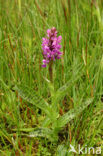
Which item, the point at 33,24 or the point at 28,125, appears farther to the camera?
the point at 33,24

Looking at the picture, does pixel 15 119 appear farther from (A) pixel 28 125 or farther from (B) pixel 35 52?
A: (B) pixel 35 52

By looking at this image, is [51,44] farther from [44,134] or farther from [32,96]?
[44,134]

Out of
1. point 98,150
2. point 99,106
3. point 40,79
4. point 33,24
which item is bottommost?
point 98,150

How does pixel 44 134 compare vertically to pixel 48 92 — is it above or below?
below

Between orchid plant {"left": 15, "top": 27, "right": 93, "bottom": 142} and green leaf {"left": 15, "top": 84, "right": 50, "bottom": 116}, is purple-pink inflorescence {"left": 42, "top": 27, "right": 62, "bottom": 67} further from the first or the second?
green leaf {"left": 15, "top": 84, "right": 50, "bottom": 116}

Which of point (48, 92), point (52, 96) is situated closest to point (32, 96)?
point (52, 96)

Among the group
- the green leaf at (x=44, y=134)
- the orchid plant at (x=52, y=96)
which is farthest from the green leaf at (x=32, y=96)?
the green leaf at (x=44, y=134)

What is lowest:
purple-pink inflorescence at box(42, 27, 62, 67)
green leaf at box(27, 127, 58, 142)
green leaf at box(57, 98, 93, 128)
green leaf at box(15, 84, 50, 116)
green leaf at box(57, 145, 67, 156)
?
green leaf at box(57, 145, 67, 156)

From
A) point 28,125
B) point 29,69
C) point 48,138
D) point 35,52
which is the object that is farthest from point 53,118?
point 35,52

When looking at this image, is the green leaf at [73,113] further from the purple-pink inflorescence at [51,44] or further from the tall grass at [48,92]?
the purple-pink inflorescence at [51,44]

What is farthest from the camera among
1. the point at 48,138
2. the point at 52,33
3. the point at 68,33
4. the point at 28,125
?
the point at 68,33

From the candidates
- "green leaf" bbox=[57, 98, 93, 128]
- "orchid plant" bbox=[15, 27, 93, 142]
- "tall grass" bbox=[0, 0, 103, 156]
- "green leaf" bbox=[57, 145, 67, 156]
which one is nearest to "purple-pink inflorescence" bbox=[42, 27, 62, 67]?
"orchid plant" bbox=[15, 27, 93, 142]
